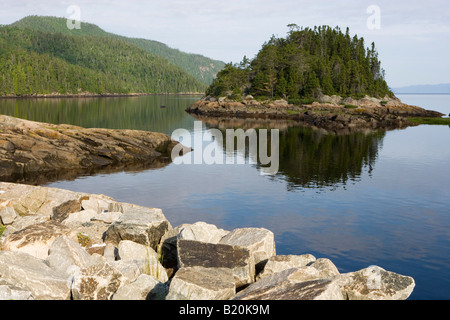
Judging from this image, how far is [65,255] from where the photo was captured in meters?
14.6

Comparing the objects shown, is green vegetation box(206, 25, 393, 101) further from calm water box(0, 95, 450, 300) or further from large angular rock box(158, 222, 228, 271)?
large angular rock box(158, 222, 228, 271)

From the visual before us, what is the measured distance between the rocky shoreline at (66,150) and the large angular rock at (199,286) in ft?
107

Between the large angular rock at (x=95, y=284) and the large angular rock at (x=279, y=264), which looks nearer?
the large angular rock at (x=95, y=284)

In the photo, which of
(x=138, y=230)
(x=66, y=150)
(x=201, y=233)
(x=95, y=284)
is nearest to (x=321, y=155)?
(x=66, y=150)

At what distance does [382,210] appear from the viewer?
30.4 meters

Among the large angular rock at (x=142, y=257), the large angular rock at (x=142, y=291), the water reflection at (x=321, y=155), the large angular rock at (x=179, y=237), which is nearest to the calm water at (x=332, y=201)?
the water reflection at (x=321, y=155)

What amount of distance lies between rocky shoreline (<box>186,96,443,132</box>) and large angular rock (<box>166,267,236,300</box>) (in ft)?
269

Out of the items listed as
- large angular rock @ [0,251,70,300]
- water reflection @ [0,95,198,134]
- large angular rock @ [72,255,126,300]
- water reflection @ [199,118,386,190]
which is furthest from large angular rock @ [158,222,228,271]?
water reflection @ [0,95,198,134]

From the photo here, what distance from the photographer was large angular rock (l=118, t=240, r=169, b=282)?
14.6 meters

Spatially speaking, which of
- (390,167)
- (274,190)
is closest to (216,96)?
(390,167)

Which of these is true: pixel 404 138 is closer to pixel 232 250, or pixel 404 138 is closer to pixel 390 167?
pixel 390 167

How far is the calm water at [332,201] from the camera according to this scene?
22156 mm

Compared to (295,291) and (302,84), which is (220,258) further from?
(302,84)

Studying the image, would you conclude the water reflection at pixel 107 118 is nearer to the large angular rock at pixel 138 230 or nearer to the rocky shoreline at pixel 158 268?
the large angular rock at pixel 138 230
